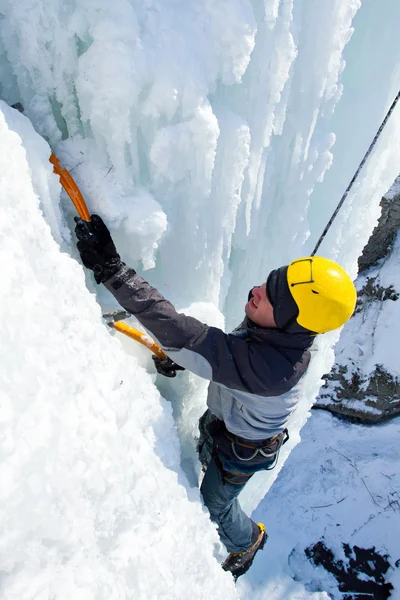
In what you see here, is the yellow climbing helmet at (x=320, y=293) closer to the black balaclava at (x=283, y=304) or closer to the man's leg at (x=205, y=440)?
the black balaclava at (x=283, y=304)

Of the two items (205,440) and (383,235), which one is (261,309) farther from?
(383,235)

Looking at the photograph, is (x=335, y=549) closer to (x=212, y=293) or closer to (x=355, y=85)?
(x=212, y=293)

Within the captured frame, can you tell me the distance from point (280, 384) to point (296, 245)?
147 cm

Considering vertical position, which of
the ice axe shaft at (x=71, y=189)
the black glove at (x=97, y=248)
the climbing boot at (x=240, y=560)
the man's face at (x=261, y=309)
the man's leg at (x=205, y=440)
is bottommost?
the climbing boot at (x=240, y=560)

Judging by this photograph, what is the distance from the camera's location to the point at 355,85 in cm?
314

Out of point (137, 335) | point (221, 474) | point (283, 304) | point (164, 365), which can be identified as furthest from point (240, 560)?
point (283, 304)

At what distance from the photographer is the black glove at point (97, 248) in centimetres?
174

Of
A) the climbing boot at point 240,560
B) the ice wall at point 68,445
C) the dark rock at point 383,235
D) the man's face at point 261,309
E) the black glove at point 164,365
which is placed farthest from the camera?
the dark rock at point 383,235

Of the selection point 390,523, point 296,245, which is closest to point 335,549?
point 390,523

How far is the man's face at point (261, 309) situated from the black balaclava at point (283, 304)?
3 cm

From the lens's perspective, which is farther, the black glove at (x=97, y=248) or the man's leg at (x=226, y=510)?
the man's leg at (x=226, y=510)

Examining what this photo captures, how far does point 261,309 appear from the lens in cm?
194

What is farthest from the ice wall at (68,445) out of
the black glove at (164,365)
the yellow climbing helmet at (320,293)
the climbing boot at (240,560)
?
the climbing boot at (240,560)

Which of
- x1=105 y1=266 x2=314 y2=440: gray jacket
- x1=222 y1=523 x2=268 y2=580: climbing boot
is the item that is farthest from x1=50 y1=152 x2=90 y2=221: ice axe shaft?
x1=222 y1=523 x2=268 y2=580: climbing boot
